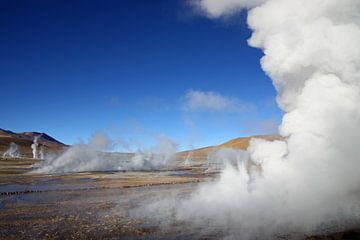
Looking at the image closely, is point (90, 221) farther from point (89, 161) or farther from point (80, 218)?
point (89, 161)

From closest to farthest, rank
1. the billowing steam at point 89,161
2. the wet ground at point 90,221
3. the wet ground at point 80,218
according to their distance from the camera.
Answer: the wet ground at point 90,221 < the wet ground at point 80,218 < the billowing steam at point 89,161

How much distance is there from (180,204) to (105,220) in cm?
609

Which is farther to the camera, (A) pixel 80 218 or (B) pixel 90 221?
(A) pixel 80 218

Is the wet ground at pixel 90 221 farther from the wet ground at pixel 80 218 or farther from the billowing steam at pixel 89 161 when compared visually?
the billowing steam at pixel 89 161

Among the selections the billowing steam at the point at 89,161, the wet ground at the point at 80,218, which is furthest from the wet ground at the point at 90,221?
the billowing steam at the point at 89,161

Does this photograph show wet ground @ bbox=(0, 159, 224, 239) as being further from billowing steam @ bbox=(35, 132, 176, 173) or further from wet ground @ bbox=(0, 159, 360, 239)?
billowing steam @ bbox=(35, 132, 176, 173)

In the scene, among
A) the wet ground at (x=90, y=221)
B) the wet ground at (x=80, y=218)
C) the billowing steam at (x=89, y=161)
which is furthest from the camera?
the billowing steam at (x=89, y=161)

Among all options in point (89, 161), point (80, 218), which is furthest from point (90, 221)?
point (89, 161)

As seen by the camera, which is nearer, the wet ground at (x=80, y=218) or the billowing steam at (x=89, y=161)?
the wet ground at (x=80, y=218)

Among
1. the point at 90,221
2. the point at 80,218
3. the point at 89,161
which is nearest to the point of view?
the point at 90,221

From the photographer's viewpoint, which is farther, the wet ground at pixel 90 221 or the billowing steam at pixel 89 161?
the billowing steam at pixel 89 161

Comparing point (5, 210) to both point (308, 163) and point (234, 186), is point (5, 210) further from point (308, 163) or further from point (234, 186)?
point (308, 163)

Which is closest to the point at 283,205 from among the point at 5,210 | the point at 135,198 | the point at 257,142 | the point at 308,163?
the point at 308,163

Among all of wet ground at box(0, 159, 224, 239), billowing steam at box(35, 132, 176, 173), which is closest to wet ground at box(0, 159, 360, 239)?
wet ground at box(0, 159, 224, 239)
